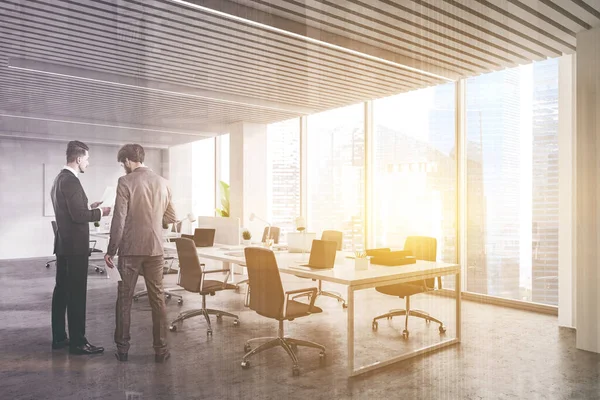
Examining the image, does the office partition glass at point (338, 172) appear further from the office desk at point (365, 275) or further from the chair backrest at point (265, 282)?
the chair backrest at point (265, 282)

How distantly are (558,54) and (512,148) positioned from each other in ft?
4.47

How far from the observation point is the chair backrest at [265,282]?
344 centimetres

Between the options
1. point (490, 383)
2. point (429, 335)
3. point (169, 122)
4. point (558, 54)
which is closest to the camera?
point (490, 383)

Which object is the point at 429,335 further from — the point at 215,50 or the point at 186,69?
the point at 186,69

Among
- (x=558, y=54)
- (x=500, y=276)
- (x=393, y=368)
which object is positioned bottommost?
(x=393, y=368)

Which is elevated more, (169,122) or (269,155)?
(169,122)

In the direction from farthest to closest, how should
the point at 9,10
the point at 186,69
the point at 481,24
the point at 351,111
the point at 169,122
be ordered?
the point at 169,122
the point at 351,111
the point at 186,69
the point at 481,24
the point at 9,10

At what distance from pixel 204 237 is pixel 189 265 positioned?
4.14ft

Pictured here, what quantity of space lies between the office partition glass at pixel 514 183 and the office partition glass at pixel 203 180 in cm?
747

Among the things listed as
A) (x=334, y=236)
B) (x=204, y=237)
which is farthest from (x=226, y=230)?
(x=334, y=236)

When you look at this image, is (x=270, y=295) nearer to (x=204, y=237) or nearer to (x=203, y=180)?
(x=204, y=237)

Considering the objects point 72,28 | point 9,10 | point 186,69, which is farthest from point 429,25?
point 9,10

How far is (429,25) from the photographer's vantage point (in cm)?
430

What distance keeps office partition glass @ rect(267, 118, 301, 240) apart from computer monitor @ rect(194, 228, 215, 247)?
3616 mm
